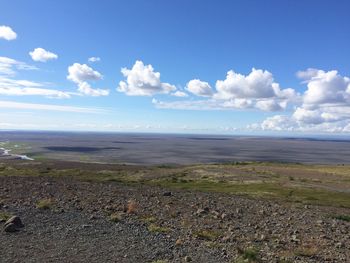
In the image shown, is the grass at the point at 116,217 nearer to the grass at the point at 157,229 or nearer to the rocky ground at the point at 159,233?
the rocky ground at the point at 159,233

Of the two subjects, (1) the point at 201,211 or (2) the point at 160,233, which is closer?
(2) the point at 160,233

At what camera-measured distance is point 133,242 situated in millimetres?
18406

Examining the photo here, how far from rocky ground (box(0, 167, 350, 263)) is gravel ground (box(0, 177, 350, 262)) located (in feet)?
0.11

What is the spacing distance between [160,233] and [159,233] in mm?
56

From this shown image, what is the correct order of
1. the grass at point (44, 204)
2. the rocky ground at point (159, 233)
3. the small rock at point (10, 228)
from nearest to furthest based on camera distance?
the rocky ground at point (159, 233) < the small rock at point (10, 228) < the grass at point (44, 204)

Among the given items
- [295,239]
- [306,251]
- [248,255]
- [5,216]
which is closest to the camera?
[248,255]

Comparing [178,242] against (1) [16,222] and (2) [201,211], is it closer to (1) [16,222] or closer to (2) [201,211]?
(1) [16,222]

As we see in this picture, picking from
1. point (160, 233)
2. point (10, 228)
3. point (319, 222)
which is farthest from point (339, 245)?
point (10, 228)

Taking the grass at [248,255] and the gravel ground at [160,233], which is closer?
the grass at [248,255]

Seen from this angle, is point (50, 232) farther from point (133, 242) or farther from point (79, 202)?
point (79, 202)

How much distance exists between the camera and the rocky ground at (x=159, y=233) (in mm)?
16672

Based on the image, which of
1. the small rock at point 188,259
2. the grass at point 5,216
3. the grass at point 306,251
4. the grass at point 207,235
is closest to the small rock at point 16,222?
the grass at point 5,216

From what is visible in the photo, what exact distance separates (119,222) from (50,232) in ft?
13.0

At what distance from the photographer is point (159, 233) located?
20.1 m
